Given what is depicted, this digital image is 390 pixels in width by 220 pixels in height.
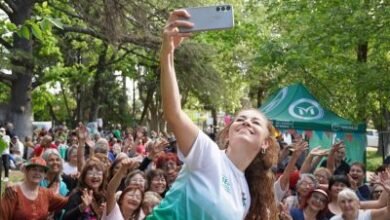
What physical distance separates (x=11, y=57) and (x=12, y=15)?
2040 mm

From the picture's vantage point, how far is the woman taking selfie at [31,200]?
5.27 m

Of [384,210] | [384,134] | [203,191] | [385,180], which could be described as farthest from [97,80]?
[203,191]

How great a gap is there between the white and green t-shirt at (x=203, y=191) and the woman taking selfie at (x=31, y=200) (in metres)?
3.05

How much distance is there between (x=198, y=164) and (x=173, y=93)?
31 centimetres

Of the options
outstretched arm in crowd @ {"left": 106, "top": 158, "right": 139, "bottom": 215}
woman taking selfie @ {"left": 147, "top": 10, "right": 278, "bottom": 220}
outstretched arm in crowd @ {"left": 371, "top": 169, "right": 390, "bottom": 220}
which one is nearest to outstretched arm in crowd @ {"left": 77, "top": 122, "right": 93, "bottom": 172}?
outstretched arm in crowd @ {"left": 106, "top": 158, "right": 139, "bottom": 215}

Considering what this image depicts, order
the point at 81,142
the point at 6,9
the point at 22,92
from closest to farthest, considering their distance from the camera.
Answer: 1. the point at 81,142
2. the point at 6,9
3. the point at 22,92

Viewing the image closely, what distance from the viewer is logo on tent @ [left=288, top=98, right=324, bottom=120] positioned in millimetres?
12518

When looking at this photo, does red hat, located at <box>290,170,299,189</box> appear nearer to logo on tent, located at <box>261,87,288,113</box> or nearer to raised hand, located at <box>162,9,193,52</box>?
raised hand, located at <box>162,9,193,52</box>

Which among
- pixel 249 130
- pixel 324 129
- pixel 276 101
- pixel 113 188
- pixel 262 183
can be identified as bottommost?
pixel 324 129

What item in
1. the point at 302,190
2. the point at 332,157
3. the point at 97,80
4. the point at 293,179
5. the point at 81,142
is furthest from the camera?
the point at 97,80

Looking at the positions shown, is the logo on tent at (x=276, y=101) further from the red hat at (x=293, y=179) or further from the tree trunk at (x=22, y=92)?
the tree trunk at (x=22, y=92)

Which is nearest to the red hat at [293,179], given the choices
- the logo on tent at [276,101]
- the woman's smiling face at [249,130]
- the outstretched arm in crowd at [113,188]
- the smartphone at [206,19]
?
the outstretched arm in crowd at [113,188]

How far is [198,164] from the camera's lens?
2553 millimetres

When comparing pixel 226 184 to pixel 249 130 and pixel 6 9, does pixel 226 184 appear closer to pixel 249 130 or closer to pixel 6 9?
pixel 249 130
